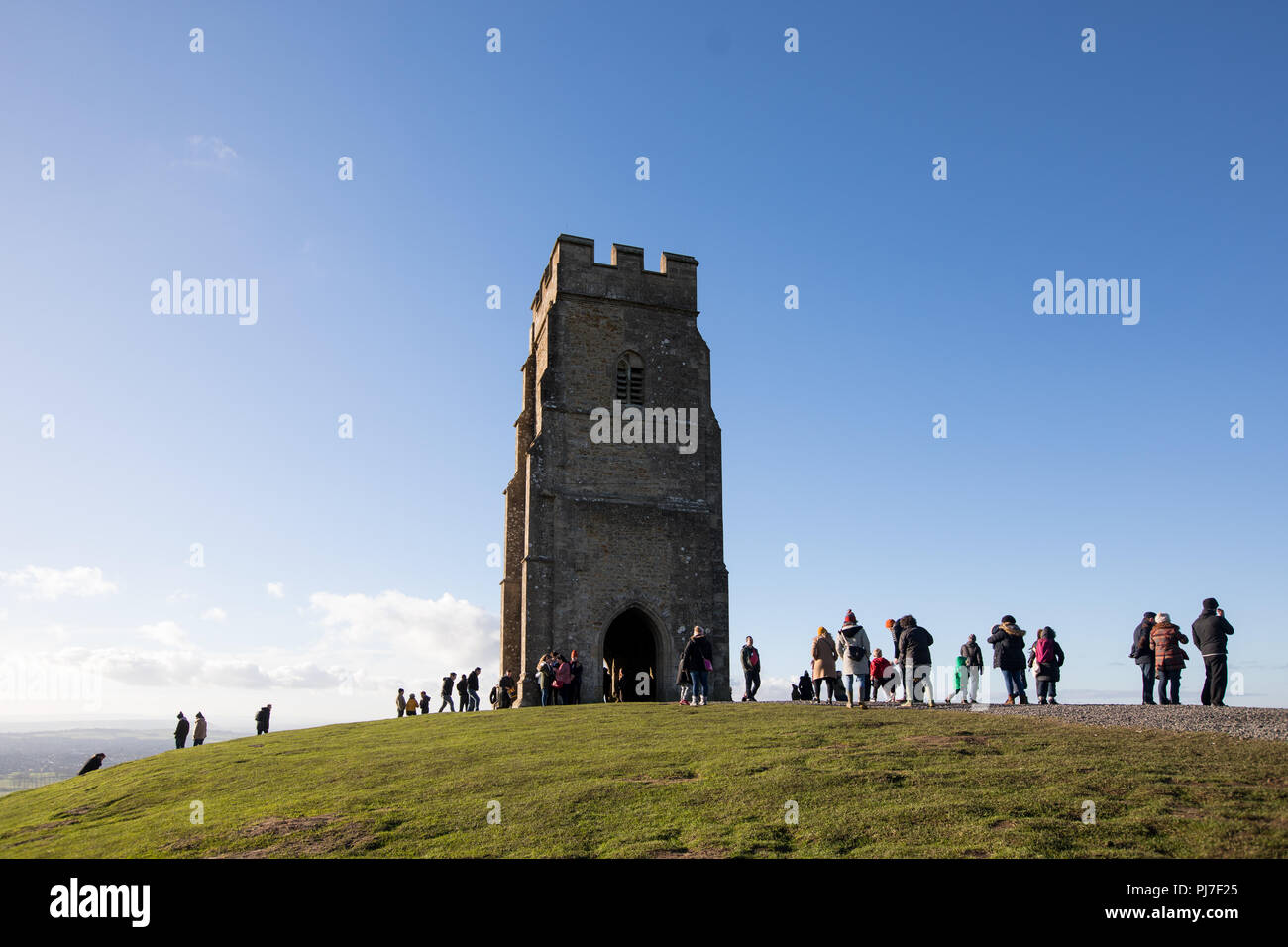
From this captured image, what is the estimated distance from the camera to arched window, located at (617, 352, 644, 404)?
104ft

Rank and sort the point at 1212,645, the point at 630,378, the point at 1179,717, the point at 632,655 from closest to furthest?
1. the point at 1179,717
2. the point at 1212,645
3. the point at 632,655
4. the point at 630,378

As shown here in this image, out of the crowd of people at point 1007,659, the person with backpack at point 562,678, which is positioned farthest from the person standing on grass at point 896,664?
the person with backpack at point 562,678

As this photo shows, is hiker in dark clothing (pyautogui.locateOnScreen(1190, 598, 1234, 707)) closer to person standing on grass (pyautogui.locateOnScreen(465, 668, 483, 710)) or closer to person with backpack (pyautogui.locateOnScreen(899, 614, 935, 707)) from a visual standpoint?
person with backpack (pyautogui.locateOnScreen(899, 614, 935, 707))

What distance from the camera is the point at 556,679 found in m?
25.5

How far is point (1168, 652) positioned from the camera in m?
16.8

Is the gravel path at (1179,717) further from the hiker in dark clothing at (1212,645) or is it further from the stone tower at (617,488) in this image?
the stone tower at (617,488)

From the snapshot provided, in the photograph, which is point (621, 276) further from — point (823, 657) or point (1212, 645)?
point (1212, 645)

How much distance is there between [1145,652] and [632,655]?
17487mm

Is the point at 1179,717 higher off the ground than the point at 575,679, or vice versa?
the point at 1179,717

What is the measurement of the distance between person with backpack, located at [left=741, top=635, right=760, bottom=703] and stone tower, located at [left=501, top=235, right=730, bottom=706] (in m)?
2.97

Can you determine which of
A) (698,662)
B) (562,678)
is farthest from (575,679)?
(698,662)

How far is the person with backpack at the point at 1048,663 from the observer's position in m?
18.6
